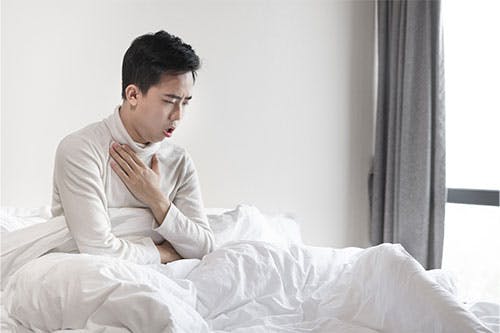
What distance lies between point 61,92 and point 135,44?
3.54ft

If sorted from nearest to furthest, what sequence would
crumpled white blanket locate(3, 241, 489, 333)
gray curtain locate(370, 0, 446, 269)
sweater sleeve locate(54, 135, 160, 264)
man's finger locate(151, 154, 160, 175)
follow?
crumpled white blanket locate(3, 241, 489, 333) < sweater sleeve locate(54, 135, 160, 264) < man's finger locate(151, 154, 160, 175) < gray curtain locate(370, 0, 446, 269)

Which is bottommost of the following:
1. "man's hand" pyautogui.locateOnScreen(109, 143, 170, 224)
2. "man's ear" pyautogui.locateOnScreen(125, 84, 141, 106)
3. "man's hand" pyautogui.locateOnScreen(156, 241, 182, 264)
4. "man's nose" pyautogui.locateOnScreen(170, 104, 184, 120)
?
"man's hand" pyautogui.locateOnScreen(156, 241, 182, 264)

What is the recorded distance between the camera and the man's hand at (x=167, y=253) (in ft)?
5.86

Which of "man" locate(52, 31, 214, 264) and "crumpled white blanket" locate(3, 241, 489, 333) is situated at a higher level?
"man" locate(52, 31, 214, 264)

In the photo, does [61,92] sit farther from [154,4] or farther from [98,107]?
[154,4]

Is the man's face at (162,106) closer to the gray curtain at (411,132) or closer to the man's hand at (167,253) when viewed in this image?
the man's hand at (167,253)

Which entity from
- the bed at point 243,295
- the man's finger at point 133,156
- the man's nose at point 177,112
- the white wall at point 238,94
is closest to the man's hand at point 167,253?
the bed at point 243,295

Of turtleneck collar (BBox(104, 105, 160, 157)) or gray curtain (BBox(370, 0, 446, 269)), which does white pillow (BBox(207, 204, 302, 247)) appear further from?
gray curtain (BBox(370, 0, 446, 269))

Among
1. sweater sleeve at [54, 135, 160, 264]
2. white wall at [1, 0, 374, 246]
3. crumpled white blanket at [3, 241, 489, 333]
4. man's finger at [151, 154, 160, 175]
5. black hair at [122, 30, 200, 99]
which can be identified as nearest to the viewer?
crumpled white blanket at [3, 241, 489, 333]

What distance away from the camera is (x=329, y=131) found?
3.71 m

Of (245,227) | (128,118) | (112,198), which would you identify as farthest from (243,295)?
(245,227)

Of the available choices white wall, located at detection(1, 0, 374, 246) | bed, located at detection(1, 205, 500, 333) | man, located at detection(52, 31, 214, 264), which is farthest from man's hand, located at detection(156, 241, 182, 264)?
white wall, located at detection(1, 0, 374, 246)

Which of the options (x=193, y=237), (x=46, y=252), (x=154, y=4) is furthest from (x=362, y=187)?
(x=46, y=252)

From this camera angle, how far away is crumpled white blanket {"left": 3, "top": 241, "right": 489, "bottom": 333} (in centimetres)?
118
